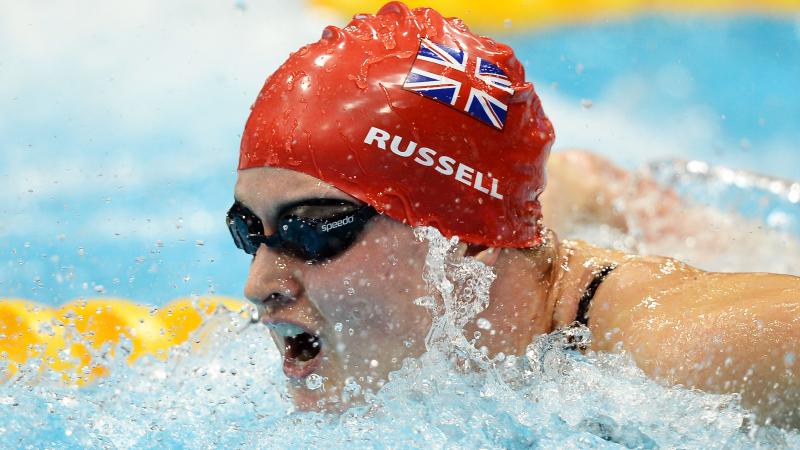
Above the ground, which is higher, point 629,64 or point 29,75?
point 629,64

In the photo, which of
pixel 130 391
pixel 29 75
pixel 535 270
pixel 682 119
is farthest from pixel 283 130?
pixel 682 119

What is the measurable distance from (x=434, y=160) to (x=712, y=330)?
0.64 m

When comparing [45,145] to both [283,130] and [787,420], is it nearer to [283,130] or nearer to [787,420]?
[283,130]

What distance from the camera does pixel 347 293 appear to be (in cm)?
196

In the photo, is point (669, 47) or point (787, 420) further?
point (669, 47)

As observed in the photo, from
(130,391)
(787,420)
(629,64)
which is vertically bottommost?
(130,391)

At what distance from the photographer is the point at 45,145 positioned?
16.0ft

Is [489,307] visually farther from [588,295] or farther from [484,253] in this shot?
[588,295]

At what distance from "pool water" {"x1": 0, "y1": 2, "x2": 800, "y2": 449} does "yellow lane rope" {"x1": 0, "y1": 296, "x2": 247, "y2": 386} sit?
0.08 m

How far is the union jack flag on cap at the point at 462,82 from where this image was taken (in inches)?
78.8

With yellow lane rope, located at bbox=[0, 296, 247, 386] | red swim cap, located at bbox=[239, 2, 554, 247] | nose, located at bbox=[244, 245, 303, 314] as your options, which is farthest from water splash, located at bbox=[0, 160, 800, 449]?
yellow lane rope, located at bbox=[0, 296, 247, 386]

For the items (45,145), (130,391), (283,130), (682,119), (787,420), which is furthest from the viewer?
(682,119)

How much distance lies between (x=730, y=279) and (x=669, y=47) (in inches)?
176

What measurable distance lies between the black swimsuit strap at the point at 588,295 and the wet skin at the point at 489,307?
1 cm
